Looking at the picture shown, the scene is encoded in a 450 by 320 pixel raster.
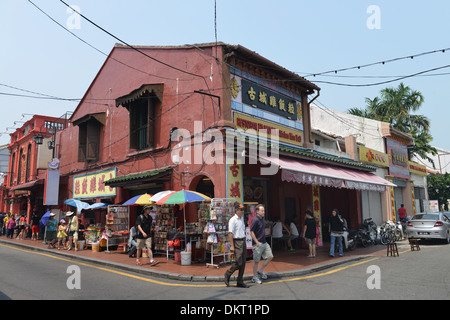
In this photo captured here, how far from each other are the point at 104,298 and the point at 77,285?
1494mm

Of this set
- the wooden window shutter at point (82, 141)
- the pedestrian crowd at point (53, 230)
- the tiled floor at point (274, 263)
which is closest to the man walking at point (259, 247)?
the tiled floor at point (274, 263)

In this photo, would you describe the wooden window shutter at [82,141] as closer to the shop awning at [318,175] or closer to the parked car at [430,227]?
the shop awning at [318,175]

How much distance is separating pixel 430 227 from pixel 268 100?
30.9 feet

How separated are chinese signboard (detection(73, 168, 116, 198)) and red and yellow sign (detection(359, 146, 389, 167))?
13.9 metres

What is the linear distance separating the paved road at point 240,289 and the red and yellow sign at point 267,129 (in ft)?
19.6

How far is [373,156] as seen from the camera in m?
20.5

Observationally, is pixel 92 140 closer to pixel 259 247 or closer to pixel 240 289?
pixel 259 247

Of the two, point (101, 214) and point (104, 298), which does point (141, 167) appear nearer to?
point (101, 214)

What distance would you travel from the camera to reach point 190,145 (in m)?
12.5

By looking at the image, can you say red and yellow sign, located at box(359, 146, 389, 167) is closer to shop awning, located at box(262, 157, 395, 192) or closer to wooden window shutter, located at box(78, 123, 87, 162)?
shop awning, located at box(262, 157, 395, 192)

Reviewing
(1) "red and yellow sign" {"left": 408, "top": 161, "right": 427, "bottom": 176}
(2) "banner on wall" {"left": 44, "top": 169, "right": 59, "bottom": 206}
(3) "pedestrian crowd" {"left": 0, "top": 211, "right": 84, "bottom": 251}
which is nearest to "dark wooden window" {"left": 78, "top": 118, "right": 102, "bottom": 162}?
(2) "banner on wall" {"left": 44, "top": 169, "right": 59, "bottom": 206}

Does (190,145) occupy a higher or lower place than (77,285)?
higher

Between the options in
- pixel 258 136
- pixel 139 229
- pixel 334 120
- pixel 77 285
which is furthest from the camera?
pixel 334 120
